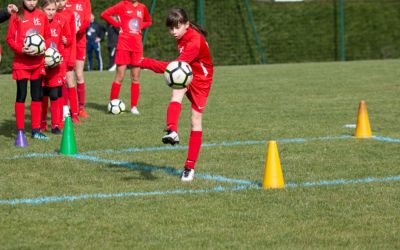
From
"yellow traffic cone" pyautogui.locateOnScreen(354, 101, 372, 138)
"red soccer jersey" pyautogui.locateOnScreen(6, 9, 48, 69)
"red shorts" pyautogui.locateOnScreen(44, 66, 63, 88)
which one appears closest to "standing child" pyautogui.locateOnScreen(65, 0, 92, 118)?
"red shorts" pyautogui.locateOnScreen(44, 66, 63, 88)

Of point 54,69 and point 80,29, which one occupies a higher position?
point 80,29

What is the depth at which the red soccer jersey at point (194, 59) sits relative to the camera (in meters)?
9.23

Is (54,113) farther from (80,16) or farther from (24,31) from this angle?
(80,16)

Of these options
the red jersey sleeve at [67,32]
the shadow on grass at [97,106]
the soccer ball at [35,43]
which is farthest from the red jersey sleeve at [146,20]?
the soccer ball at [35,43]

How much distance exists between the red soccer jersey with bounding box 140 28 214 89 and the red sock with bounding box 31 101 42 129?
145 inches

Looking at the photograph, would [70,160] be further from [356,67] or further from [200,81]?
[356,67]

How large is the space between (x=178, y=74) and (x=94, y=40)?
23.0 metres

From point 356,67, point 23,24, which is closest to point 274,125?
point 23,24

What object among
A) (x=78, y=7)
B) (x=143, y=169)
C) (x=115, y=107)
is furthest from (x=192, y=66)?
(x=115, y=107)

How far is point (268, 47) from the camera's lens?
37.1m

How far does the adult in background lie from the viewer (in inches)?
1246

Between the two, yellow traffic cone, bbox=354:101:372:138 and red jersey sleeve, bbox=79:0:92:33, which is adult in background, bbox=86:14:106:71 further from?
yellow traffic cone, bbox=354:101:372:138

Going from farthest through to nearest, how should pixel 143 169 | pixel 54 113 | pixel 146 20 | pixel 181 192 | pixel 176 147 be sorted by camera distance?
pixel 146 20 → pixel 54 113 → pixel 176 147 → pixel 143 169 → pixel 181 192

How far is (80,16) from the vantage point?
50.1 feet
